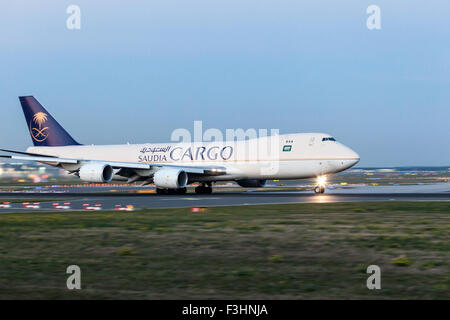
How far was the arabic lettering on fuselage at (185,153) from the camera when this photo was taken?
45.9 metres

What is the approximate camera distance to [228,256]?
1348 cm

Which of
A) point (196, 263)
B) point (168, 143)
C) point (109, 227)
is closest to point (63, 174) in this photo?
point (168, 143)

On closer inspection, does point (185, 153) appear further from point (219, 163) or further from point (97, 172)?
point (97, 172)

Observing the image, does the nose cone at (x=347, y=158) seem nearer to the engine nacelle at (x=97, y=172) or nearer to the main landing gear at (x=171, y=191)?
the main landing gear at (x=171, y=191)

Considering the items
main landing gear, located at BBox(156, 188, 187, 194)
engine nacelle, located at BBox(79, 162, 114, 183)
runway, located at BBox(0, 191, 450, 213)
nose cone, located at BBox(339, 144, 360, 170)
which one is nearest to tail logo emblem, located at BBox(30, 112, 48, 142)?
engine nacelle, located at BBox(79, 162, 114, 183)

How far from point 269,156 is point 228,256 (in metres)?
30.5

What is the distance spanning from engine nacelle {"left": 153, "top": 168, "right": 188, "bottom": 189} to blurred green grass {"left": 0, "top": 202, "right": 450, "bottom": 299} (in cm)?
2050

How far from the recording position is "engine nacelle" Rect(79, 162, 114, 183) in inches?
1759

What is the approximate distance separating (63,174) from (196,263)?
144 ft

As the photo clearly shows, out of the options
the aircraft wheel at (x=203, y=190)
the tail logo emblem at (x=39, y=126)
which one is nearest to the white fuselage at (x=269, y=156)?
the aircraft wheel at (x=203, y=190)

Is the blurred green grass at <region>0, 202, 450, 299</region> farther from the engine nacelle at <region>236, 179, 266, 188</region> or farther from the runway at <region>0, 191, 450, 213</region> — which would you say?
the engine nacelle at <region>236, 179, 266, 188</region>

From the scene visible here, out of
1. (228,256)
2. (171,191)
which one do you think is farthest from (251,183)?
(228,256)
